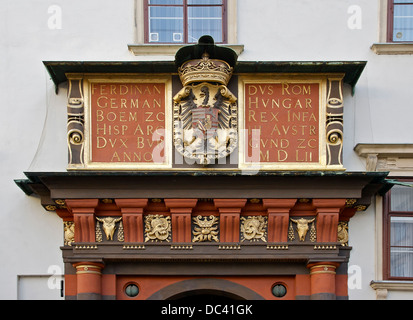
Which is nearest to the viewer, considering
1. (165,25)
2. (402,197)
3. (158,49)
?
(402,197)

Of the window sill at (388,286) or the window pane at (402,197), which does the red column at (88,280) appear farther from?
the window pane at (402,197)

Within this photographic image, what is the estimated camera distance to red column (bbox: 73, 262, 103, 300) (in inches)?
412

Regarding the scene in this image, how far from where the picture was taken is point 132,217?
34.9 ft

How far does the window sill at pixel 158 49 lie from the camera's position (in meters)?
11.2

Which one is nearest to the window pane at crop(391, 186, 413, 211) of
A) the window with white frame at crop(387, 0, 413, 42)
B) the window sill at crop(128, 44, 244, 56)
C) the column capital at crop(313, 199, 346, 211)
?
the column capital at crop(313, 199, 346, 211)

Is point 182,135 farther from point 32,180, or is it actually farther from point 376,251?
point 376,251

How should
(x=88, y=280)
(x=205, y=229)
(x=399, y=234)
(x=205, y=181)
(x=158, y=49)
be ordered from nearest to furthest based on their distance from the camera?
(x=88, y=280) < (x=205, y=181) < (x=205, y=229) < (x=399, y=234) < (x=158, y=49)

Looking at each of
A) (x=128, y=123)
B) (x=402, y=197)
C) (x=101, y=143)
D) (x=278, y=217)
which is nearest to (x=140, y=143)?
(x=128, y=123)

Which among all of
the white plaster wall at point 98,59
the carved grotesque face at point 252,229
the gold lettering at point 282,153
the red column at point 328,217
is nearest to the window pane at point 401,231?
the white plaster wall at point 98,59

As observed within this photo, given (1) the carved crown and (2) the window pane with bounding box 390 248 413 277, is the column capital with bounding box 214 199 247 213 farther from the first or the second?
(2) the window pane with bounding box 390 248 413 277

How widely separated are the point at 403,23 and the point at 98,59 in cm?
393

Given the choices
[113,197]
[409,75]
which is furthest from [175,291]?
[409,75]

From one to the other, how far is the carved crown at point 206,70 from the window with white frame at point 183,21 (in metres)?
0.70

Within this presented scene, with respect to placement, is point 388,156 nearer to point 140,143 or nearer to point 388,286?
point 388,286
